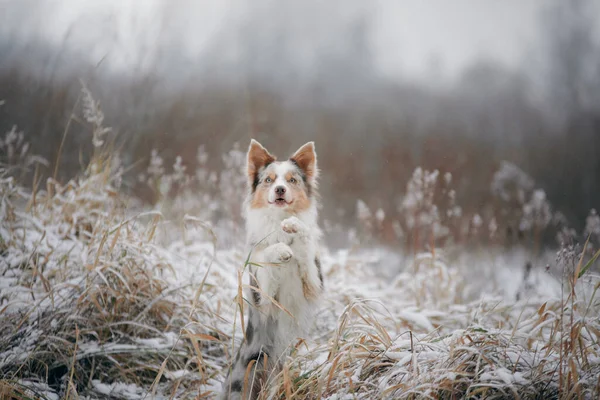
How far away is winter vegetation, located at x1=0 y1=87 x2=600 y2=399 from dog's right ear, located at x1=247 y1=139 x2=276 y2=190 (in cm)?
56

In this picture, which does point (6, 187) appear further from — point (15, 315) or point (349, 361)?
point (349, 361)

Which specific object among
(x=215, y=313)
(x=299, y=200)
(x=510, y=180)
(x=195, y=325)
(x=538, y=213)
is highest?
(x=510, y=180)

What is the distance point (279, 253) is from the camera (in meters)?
2.14

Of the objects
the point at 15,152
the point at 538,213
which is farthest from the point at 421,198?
the point at 15,152

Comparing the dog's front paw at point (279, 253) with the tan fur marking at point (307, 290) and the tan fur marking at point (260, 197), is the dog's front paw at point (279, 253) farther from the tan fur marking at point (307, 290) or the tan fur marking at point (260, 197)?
the tan fur marking at point (260, 197)

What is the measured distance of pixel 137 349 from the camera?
2.54 meters

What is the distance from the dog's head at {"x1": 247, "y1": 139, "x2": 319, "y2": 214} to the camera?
242cm

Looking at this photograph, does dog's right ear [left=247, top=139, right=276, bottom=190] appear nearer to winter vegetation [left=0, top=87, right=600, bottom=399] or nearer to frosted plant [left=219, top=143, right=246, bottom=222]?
winter vegetation [left=0, top=87, right=600, bottom=399]

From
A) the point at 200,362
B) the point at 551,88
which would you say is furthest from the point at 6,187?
the point at 551,88

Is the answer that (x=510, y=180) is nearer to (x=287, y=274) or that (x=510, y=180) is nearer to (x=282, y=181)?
(x=282, y=181)

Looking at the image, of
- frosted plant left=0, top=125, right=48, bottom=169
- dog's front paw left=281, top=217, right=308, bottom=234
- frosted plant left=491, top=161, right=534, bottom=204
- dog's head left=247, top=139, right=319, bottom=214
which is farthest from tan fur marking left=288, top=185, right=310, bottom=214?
frosted plant left=491, top=161, right=534, bottom=204

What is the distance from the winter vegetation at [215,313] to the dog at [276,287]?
0.09 meters

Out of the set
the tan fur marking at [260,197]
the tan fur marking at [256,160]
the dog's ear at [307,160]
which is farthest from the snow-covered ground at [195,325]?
the dog's ear at [307,160]

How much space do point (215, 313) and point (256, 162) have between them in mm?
931
